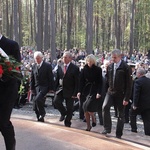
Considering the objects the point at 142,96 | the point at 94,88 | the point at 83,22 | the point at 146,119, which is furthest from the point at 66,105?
the point at 83,22

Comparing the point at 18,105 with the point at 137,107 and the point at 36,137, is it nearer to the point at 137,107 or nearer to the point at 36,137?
the point at 137,107

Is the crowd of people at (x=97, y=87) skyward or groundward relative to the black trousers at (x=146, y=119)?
skyward

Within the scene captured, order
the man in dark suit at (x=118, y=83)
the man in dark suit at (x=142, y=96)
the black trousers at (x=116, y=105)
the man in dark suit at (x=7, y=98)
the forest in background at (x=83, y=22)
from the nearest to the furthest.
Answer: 1. the man in dark suit at (x=7, y=98)
2. the man in dark suit at (x=118, y=83)
3. the black trousers at (x=116, y=105)
4. the man in dark suit at (x=142, y=96)
5. the forest in background at (x=83, y=22)

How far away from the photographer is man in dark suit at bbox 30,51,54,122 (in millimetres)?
7966

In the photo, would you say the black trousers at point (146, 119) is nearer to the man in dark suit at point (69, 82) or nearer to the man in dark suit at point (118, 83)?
the man in dark suit at point (118, 83)

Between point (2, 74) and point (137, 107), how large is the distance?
4954 millimetres

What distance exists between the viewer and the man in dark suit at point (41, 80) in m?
7.97

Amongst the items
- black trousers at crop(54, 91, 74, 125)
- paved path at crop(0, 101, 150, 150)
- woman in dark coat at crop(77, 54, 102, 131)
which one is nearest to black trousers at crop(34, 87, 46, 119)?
black trousers at crop(54, 91, 74, 125)

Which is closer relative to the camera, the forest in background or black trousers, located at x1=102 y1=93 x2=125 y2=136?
black trousers, located at x1=102 y1=93 x2=125 y2=136

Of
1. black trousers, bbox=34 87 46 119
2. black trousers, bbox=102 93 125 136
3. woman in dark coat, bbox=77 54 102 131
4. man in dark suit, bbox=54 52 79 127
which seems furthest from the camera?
black trousers, bbox=34 87 46 119

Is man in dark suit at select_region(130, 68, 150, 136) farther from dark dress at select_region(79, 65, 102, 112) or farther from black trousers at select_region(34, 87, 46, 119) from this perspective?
Result: black trousers at select_region(34, 87, 46, 119)

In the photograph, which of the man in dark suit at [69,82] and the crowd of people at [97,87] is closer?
the crowd of people at [97,87]

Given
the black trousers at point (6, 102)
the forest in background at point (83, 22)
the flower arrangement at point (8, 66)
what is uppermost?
the forest in background at point (83, 22)

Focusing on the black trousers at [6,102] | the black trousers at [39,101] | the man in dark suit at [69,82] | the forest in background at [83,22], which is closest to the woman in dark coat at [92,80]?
the man in dark suit at [69,82]
